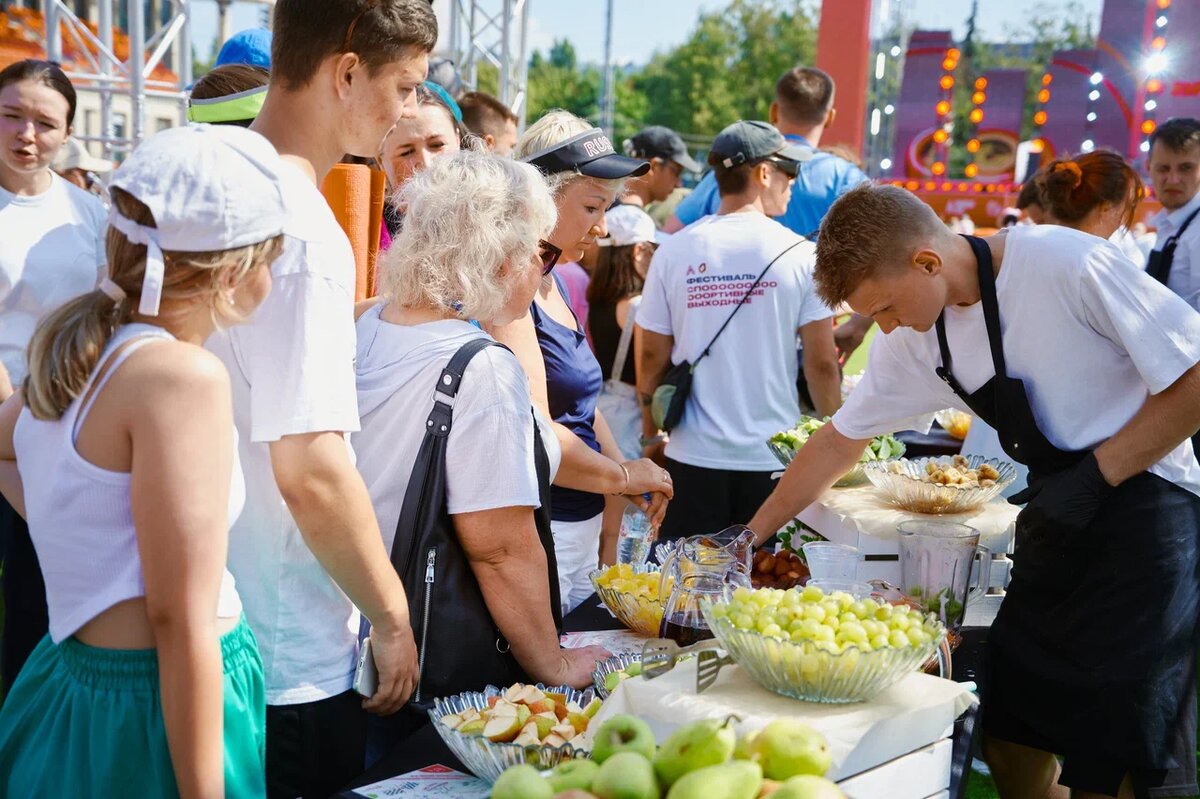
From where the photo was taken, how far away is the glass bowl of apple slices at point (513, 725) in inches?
59.7

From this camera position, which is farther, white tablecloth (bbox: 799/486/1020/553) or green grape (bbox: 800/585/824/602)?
white tablecloth (bbox: 799/486/1020/553)

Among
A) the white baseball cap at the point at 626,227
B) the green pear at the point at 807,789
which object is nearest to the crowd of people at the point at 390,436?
the green pear at the point at 807,789

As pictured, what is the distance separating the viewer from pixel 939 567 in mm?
2090

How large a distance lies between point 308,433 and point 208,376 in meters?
0.25

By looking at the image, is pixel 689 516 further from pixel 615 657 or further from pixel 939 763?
pixel 939 763

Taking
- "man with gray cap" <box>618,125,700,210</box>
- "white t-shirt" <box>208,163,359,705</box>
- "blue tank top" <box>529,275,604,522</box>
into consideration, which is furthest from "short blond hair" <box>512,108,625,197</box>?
"man with gray cap" <box>618,125,700,210</box>

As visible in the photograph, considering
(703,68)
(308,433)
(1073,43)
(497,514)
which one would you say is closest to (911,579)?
(497,514)

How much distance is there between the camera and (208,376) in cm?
129

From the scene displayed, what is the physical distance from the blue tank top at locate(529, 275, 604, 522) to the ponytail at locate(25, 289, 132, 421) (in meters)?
1.48

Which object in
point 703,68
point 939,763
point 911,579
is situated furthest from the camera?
point 703,68

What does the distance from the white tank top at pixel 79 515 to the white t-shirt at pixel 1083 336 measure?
1.67 metres

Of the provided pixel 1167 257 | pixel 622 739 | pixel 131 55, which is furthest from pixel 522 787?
pixel 131 55

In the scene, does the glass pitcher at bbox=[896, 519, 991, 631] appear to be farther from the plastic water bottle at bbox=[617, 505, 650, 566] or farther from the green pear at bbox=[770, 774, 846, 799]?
the green pear at bbox=[770, 774, 846, 799]

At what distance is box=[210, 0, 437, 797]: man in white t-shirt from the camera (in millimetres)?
1522
